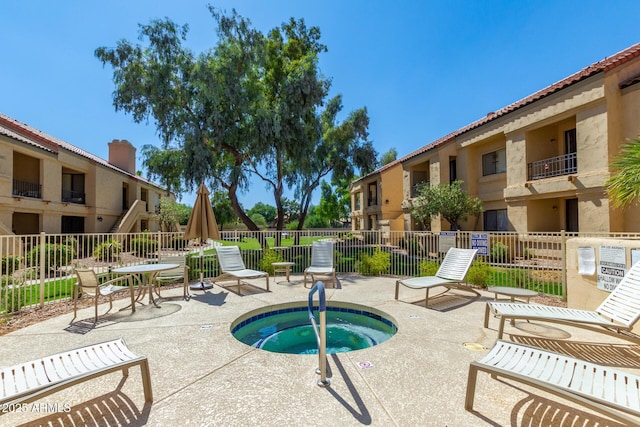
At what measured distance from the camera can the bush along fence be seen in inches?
273

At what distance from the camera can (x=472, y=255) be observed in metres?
7.03

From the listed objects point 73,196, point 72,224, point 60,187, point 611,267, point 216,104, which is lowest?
point 611,267

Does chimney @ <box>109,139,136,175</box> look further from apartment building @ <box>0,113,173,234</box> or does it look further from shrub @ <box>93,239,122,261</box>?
shrub @ <box>93,239,122,261</box>

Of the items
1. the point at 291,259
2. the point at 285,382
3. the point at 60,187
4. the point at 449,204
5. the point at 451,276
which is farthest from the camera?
the point at 60,187

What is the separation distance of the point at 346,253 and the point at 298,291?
477cm

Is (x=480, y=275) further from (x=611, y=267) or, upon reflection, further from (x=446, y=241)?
Answer: (x=611, y=267)

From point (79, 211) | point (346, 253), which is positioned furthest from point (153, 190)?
point (346, 253)

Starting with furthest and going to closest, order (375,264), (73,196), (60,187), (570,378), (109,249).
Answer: (73,196) < (60,187) < (109,249) < (375,264) < (570,378)

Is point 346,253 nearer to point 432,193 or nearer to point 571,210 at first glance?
point 432,193

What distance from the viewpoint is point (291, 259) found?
12.0 metres

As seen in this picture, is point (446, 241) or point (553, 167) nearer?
point (446, 241)

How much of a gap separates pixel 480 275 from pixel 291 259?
702cm

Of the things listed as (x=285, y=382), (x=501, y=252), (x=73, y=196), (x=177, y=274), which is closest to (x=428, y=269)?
(x=501, y=252)

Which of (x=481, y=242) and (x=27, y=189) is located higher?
(x=27, y=189)
